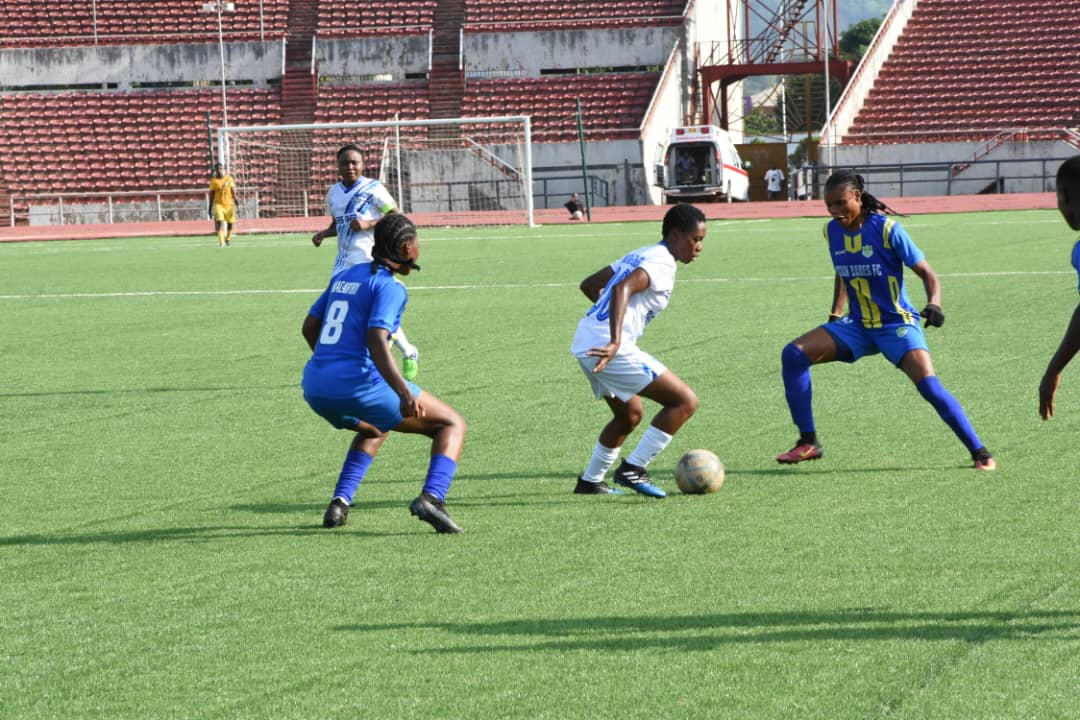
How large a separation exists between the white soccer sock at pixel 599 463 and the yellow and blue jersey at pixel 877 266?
1.78m

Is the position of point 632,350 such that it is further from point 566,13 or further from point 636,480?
point 566,13

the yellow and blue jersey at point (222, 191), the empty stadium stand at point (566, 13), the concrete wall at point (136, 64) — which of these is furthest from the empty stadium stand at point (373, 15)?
the yellow and blue jersey at point (222, 191)

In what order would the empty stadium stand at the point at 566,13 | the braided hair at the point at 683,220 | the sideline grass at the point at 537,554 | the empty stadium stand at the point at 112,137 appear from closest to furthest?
the sideline grass at the point at 537,554
the braided hair at the point at 683,220
the empty stadium stand at the point at 112,137
the empty stadium stand at the point at 566,13

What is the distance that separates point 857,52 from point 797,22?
45194mm

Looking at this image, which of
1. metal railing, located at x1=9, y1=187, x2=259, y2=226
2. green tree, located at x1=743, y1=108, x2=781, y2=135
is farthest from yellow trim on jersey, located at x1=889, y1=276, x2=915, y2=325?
green tree, located at x1=743, y1=108, x2=781, y2=135

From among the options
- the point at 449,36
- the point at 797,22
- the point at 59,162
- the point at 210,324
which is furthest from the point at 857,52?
the point at 210,324

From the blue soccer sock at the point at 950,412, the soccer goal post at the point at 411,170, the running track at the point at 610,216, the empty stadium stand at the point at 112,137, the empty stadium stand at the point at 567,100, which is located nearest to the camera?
the blue soccer sock at the point at 950,412

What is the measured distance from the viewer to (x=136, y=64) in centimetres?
5491

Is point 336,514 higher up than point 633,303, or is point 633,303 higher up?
point 633,303

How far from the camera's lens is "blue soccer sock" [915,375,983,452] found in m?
8.24

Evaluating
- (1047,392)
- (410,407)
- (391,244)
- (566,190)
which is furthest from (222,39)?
(1047,392)

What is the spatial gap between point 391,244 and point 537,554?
5.06 ft

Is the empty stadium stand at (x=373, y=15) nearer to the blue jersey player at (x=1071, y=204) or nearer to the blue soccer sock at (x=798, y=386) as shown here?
the blue soccer sock at (x=798, y=386)

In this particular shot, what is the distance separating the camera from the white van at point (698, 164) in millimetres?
49250
